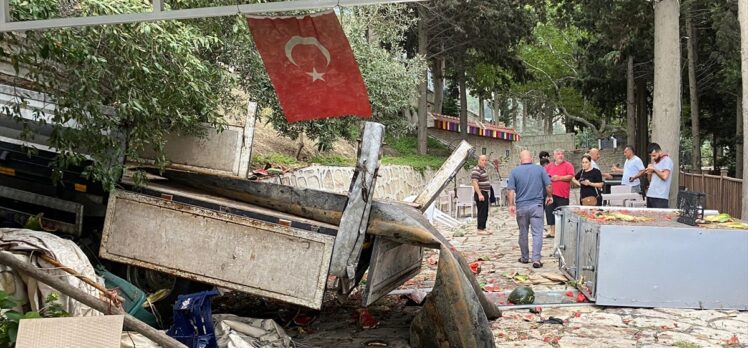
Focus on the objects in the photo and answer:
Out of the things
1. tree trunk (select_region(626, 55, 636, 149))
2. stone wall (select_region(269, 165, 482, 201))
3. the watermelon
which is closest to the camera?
the watermelon

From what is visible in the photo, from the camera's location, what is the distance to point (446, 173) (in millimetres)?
7562

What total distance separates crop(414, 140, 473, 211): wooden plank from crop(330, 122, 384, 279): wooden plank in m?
1.25

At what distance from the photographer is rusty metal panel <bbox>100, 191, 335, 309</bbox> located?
6.54 metres

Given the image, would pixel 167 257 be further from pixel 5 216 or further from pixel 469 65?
pixel 469 65

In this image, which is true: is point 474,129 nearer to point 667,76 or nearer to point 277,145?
point 277,145

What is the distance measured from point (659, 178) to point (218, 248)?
301 inches

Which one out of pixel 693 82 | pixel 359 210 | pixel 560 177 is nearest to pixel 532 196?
pixel 560 177

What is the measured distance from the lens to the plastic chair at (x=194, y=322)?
564 centimetres

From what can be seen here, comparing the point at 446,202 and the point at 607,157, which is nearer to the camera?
the point at 446,202

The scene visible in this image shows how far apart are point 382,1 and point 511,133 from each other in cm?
3973

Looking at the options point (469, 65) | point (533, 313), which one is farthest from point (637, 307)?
point (469, 65)

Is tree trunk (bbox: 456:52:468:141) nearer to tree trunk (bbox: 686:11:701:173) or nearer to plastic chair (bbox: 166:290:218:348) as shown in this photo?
tree trunk (bbox: 686:11:701:173)

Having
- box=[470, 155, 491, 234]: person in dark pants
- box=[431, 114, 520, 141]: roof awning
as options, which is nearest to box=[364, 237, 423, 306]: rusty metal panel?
box=[470, 155, 491, 234]: person in dark pants

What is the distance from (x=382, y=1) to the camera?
15.6 ft
